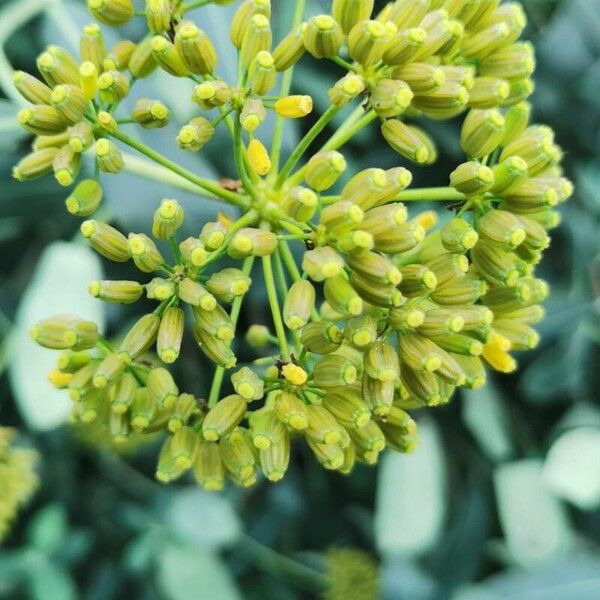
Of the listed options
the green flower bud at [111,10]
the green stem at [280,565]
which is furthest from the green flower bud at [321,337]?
the green stem at [280,565]

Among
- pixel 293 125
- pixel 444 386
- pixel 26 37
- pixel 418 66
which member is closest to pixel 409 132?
pixel 418 66

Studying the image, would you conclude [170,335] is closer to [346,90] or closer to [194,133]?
[194,133]

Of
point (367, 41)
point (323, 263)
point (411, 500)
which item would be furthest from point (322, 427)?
point (411, 500)

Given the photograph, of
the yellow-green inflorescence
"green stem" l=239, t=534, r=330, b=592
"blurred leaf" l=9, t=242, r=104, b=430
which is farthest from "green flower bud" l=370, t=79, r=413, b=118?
"green stem" l=239, t=534, r=330, b=592

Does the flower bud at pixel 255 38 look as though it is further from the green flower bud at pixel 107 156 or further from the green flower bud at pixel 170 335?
the green flower bud at pixel 170 335

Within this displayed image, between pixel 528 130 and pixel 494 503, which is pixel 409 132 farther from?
pixel 494 503
